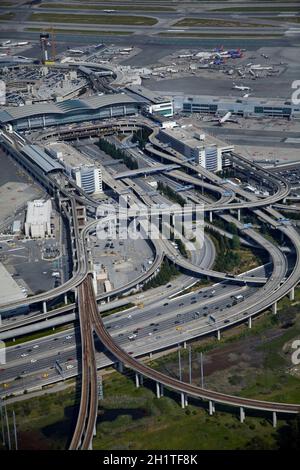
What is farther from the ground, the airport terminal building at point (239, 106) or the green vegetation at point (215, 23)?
the green vegetation at point (215, 23)

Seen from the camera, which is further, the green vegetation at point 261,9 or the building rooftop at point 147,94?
the green vegetation at point 261,9

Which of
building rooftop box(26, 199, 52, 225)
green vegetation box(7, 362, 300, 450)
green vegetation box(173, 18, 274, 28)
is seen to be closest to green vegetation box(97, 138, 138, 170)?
building rooftop box(26, 199, 52, 225)

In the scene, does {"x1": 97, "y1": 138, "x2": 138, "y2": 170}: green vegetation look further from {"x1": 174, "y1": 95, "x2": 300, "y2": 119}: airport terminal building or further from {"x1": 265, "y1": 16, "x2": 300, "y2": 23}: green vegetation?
{"x1": 265, "y1": 16, "x2": 300, "y2": 23}: green vegetation

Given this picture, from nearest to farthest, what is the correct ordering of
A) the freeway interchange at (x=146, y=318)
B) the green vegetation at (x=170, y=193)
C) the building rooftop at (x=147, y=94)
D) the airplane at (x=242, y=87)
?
the freeway interchange at (x=146, y=318)
the green vegetation at (x=170, y=193)
the building rooftop at (x=147, y=94)
the airplane at (x=242, y=87)

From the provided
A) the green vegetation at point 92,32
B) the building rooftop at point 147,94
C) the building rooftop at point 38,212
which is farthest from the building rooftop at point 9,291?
the green vegetation at point 92,32

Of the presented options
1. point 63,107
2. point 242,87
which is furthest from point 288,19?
point 63,107

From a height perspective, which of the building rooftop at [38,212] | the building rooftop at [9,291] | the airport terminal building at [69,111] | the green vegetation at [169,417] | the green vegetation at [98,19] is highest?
the green vegetation at [98,19]

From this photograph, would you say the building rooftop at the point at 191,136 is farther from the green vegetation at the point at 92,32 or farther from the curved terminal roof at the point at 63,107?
the green vegetation at the point at 92,32
